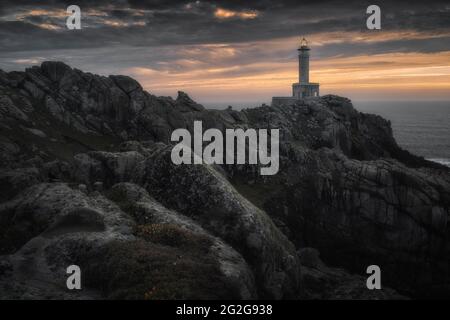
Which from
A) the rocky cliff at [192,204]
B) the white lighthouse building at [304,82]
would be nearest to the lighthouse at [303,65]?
the white lighthouse building at [304,82]

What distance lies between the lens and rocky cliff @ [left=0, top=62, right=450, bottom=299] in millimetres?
18609

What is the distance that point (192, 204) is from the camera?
84.1ft

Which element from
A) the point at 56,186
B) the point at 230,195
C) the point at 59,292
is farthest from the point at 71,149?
the point at 59,292

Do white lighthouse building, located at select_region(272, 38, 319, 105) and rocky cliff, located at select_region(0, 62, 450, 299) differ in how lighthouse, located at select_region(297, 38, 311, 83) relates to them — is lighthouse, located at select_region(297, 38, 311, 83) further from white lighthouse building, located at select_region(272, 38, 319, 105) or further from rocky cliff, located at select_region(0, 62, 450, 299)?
rocky cliff, located at select_region(0, 62, 450, 299)

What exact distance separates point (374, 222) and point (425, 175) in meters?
12.4

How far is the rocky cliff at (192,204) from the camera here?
733 inches

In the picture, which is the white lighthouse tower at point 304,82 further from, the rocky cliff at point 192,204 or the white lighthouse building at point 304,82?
the rocky cliff at point 192,204

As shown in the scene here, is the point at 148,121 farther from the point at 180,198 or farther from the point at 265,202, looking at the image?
the point at 180,198

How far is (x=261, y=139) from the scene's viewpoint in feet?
254

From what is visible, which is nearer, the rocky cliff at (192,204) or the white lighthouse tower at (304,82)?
the rocky cliff at (192,204)

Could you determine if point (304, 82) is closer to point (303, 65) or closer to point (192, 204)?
point (303, 65)

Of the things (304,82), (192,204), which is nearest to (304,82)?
(304,82)

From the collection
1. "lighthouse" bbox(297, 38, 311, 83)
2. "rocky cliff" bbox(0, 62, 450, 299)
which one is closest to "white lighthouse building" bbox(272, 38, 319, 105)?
"lighthouse" bbox(297, 38, 311, 83)

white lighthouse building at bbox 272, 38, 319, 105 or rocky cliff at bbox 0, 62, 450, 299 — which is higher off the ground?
white lighthouse building at bbox 272, 38, 319, 105
